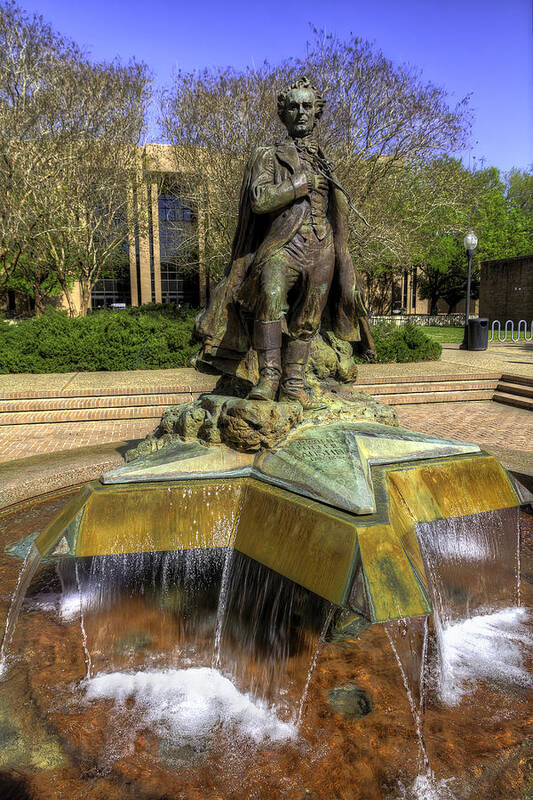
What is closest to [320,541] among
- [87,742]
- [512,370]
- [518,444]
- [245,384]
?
[87,742]

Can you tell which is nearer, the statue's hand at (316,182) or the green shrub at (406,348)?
the statue's hand at (316,182)

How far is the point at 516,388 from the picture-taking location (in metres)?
10.9

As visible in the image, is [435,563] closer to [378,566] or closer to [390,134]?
[378,566]

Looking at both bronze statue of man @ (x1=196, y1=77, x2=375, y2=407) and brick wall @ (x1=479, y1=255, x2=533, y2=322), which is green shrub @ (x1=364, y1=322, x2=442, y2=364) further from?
brick wall @ (x1=479, y1=255, x2=533, y2=322)

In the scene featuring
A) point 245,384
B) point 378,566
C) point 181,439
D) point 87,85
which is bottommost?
point 378,566

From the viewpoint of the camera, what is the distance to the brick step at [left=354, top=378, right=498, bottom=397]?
11.0 meters

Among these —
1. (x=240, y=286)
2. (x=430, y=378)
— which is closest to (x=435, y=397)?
(x=430, y=378)

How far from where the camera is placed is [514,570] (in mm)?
3916

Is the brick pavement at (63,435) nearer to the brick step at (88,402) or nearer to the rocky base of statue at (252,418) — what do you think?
the brick step at (88,402)

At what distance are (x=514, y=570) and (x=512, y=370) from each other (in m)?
9.70

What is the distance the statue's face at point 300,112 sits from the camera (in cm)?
378

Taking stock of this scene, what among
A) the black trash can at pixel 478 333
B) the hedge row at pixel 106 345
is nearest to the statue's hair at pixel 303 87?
the hedge row at pixel 106 345

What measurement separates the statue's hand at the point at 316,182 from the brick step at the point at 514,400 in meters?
7.45

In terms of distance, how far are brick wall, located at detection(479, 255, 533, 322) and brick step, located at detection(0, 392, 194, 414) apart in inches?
960
